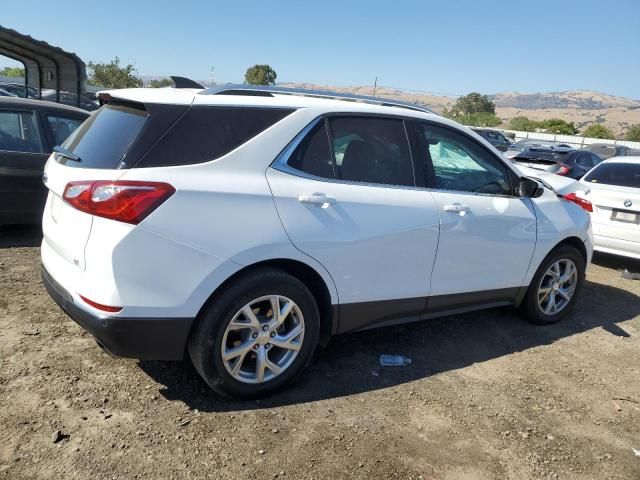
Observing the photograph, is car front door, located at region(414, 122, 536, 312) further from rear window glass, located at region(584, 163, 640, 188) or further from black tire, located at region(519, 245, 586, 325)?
rear window glass, located at region(584, 163, 640, 188)

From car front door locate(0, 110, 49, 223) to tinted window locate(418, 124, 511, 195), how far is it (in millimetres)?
4219

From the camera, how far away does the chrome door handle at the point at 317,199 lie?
9.93 feet

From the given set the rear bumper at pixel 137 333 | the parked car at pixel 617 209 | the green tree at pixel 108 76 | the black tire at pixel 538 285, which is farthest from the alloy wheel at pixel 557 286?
the green tree at pixel 108 76

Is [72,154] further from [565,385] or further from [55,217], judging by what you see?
[565,385]

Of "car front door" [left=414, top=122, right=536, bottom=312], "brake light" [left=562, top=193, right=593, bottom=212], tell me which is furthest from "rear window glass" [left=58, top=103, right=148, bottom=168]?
"brake light" [left=562, top=193, right=593, bottom=212]

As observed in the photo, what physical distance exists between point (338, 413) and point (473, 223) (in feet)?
5.52

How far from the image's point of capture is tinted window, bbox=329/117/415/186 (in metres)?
3.33

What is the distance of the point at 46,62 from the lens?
10859mm

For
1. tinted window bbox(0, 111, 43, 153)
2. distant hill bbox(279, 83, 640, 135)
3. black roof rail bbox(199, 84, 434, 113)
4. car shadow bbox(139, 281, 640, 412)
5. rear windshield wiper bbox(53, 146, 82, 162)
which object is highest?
distant hill bbox(279, 83, 640, 135)

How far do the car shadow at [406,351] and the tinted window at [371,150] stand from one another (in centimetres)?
131

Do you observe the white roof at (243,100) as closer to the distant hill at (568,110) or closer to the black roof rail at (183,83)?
the black roof rail at (183,83)

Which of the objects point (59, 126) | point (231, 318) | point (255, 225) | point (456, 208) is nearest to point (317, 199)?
point (255, 225)

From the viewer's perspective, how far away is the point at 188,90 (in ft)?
10.7

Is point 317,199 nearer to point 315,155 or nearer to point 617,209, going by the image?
point 315,155
